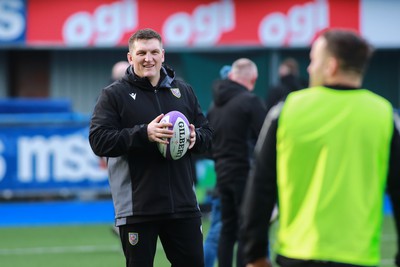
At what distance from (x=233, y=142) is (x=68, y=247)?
12.8 ft

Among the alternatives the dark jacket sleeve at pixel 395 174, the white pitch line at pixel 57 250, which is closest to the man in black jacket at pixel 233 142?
the white pitch line at pixel 57 250

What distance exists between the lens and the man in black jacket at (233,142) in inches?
373

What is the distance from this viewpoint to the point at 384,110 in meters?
4.53

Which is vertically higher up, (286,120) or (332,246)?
(286,120)

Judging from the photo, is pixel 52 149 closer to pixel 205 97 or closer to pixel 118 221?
pixel 205 97

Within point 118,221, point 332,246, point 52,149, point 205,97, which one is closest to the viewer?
point 332,246

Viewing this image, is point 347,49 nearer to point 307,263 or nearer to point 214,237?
point 307,263

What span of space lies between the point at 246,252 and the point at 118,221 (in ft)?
6.99

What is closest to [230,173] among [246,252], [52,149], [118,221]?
[118,221]

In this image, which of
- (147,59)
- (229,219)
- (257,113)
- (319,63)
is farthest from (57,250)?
(319,63)

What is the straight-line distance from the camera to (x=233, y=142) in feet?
31.4

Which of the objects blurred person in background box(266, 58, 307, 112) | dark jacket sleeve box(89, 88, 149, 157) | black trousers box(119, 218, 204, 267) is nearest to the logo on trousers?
black trousers box(119, 218, 204, 267)

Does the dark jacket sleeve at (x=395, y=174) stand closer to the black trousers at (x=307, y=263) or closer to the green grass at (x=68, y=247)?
the black trousers at (x=307, y=263)

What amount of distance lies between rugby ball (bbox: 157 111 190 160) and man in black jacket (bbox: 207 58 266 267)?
2.89 meters
